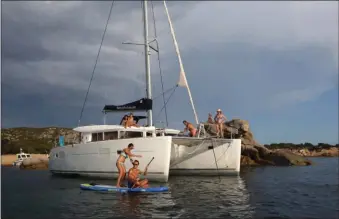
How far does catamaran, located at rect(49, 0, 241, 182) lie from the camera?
797 inches

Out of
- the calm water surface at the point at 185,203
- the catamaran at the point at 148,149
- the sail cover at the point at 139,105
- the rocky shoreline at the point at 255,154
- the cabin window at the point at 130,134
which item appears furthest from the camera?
the rocky shoreline at the point at 255,154

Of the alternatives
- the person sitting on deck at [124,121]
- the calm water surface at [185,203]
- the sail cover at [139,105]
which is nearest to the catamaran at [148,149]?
the sail cover at [139,105]

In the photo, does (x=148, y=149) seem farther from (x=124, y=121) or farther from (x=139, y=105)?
(x=139, y=105)

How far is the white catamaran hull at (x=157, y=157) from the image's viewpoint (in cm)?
2017

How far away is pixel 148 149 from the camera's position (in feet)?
66.1

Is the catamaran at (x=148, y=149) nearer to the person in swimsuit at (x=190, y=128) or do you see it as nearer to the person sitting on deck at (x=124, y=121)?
the person sitting on deck at (x=124, y=121)

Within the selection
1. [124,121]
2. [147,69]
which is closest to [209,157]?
[124,121]

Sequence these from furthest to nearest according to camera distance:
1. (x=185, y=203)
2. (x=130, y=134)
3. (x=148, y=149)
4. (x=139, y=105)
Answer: (x=139, y=105) < (x=130, y=134) < (x=148, y=149) < (x=185, y=203)

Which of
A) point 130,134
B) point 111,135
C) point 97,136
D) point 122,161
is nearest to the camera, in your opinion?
→ point 122,161

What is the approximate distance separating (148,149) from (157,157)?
646 mm

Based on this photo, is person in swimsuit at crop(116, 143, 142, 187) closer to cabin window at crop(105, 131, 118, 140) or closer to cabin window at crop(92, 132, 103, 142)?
cabin window at crop(105, 131, 118, 140)

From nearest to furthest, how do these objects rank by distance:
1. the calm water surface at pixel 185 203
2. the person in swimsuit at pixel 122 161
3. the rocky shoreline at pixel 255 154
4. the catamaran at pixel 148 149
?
the calm water surface at pixel 185 203
the person in swimsuit at pixel 122 161
the catamaran at pixel 148 149
the rocky shoreline at pixel 255 154

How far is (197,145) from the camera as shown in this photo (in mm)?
23688

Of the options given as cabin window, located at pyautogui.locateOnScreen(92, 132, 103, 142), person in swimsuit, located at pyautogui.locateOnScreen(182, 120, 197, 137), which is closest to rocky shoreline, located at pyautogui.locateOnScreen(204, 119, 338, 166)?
person in swimsuit, located at pyautogui.locateOnScreen(182, 120, 197, 137)
